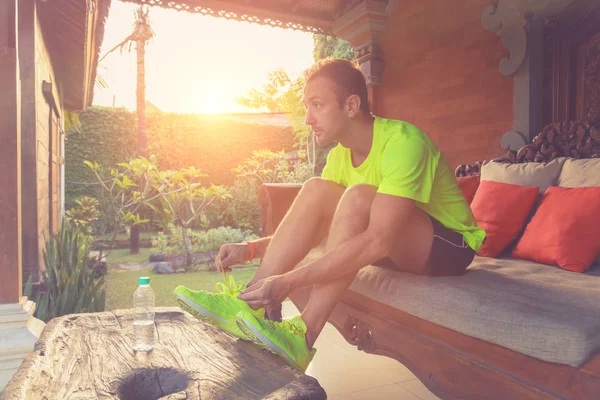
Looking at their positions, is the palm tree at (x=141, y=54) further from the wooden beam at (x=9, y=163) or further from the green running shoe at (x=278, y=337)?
the green running shoe at (x=278, y=337)

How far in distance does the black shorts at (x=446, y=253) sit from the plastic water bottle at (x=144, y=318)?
3.39 ft

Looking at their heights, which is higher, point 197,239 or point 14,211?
point 14,211

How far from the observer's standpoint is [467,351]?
1.54 m

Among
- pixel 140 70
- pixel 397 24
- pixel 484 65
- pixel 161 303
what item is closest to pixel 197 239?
pixel 161 303

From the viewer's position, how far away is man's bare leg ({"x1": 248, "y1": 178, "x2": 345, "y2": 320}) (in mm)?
1760

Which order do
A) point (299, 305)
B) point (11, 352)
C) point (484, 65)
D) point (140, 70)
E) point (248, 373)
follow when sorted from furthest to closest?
point (140, 70), point (484, 65), point (299, 305), point (11, 352), point (248, 373)

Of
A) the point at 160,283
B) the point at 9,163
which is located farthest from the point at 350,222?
the point at 160,283

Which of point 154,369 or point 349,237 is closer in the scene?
point 154,369

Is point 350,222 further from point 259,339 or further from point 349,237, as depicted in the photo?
point 259,339

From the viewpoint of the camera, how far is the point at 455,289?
65.1 inches

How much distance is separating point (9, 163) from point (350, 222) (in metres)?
1.63

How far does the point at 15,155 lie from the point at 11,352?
2.95 ft

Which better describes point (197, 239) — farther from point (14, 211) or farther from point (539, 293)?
point (539, 293)

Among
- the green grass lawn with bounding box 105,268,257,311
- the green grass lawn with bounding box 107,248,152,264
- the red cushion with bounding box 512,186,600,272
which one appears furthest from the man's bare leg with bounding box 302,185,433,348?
the green grass lawn with bounding box 107,248,152,264
